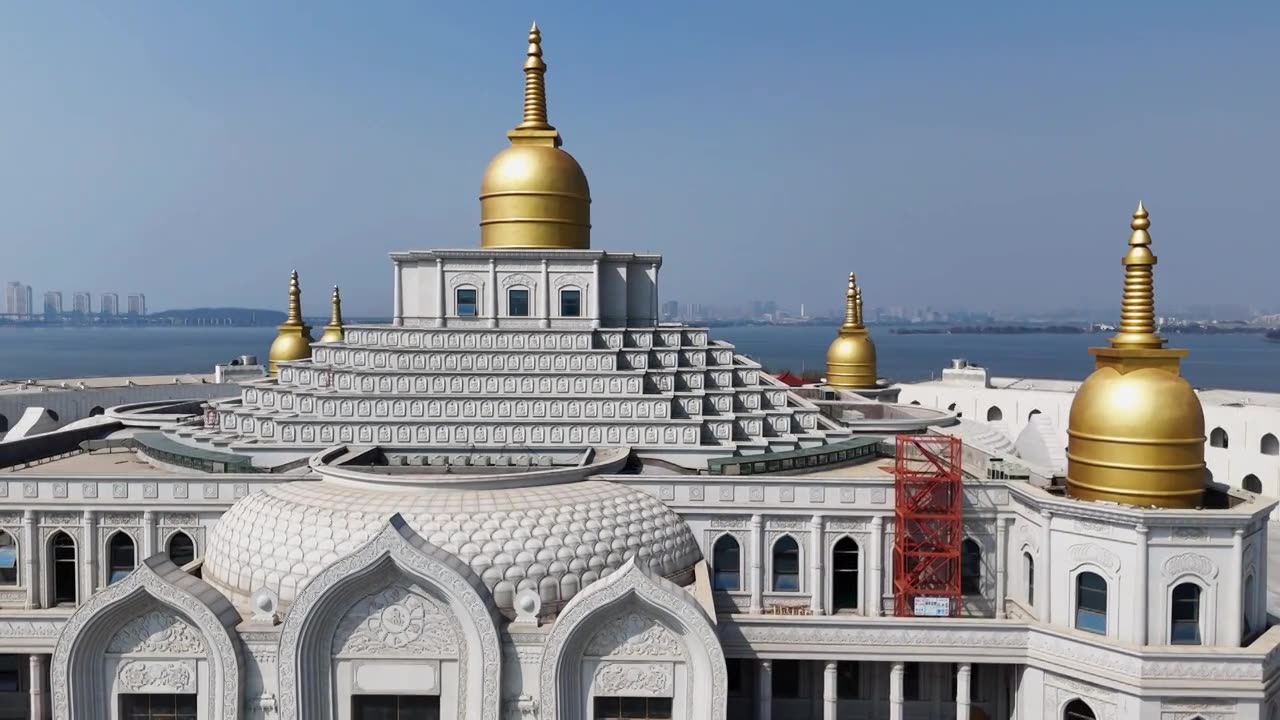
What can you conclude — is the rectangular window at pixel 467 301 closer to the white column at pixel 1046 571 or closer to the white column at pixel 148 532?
the white column at pixel 148 532

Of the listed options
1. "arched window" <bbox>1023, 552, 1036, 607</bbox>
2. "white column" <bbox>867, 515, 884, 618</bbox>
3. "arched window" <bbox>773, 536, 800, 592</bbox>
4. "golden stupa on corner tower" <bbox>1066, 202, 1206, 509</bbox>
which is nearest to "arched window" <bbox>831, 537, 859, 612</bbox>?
"white column" <bbox>867, 515, 884, 618</bbox>

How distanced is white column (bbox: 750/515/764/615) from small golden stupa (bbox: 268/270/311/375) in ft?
113

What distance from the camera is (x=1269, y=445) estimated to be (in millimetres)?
42094

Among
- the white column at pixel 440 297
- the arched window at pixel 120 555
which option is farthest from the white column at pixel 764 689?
the arched window at pixel 120 555

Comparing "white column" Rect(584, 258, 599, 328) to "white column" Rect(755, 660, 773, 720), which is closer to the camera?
"white column" Rect(755, 660, 773, 720)

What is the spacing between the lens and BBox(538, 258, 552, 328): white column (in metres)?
28.9

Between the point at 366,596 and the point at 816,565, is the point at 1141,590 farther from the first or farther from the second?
the point at 366,596

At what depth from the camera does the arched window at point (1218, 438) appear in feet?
144

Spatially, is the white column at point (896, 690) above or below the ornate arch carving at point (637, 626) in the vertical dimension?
below

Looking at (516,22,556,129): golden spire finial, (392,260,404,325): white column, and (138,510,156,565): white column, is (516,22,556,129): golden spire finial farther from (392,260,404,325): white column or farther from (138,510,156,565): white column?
(138,510,156,565): white column

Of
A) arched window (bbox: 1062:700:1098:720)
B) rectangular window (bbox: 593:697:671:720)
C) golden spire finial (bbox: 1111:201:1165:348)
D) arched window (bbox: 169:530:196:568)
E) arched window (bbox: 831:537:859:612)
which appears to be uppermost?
golden spire finial (bbox: 1111:201:1165:348)

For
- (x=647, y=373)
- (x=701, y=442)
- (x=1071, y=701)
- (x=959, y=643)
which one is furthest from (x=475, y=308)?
(x=1071, y=701)

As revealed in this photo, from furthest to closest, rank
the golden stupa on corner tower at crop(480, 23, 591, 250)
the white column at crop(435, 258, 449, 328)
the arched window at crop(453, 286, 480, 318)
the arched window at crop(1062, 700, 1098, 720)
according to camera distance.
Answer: the golden stupa on corner tower at crop(480, 23, 591, 250) < the arched window at crop(453, 286, 480, 318) < the white column at crop(435, 258, 449, 328) < the arched window at crop(1062, 700, 1098, 720)

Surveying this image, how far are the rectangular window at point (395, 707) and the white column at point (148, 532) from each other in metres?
9.35
